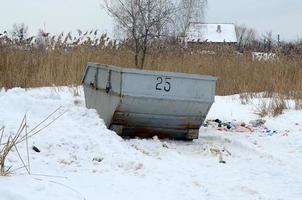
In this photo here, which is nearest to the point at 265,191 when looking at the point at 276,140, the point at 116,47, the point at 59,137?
the point at 59,137

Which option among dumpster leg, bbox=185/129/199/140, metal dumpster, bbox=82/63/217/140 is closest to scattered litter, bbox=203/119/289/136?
dumpster leg, bbox=185/129/199/140

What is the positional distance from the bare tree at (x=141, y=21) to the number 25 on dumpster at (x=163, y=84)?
6.61 meters

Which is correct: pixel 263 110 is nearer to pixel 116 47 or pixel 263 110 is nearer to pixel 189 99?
pixel 189 99

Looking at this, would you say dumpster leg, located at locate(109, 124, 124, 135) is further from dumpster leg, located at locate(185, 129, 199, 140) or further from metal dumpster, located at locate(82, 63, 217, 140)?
dumpster leg, located at locate(185, 129, 199, 140)

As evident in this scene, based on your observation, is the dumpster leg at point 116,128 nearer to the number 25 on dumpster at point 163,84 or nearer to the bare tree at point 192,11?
the number 25 on dumpster at point 163,84

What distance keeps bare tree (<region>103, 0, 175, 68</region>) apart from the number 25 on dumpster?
260 inches

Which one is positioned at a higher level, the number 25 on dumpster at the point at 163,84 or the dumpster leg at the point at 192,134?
the number 25 on dumpster at the point at 163,84

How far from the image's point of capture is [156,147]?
6.48m

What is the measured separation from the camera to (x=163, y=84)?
678 centimetres

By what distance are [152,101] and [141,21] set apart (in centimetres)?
712

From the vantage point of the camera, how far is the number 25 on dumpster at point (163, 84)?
265 inches

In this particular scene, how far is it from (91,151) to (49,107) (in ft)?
6.50

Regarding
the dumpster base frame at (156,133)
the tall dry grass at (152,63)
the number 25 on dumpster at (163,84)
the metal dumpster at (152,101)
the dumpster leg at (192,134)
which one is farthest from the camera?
the tall dry grass at (152,63)

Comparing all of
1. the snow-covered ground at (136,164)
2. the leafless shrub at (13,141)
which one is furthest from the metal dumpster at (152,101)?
the leafless shrub at (13,141)
